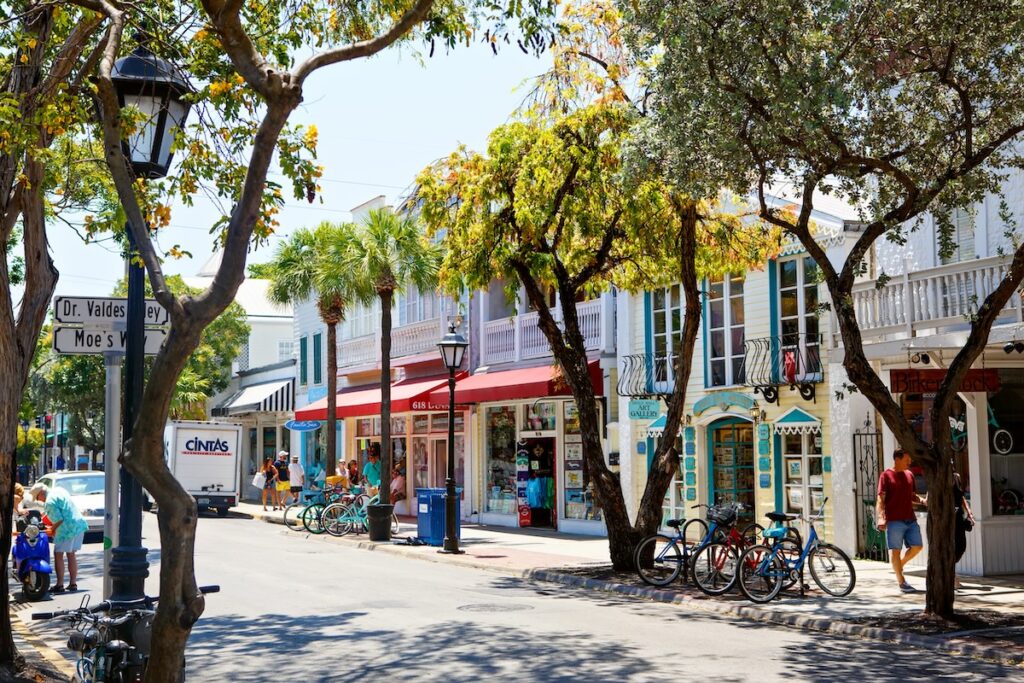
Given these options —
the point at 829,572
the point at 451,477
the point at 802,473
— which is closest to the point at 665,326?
the point at 802,473

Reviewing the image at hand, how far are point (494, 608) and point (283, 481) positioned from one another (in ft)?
79.0

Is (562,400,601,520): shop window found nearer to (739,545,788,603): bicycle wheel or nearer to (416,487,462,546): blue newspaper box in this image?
(416,487,462,546): blue newspaper box

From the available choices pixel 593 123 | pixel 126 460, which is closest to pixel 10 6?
pixel 126 460

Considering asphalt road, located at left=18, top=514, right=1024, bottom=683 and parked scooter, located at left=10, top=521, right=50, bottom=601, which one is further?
parked scooter, located at left=10, top=521, right=50, bottom=601

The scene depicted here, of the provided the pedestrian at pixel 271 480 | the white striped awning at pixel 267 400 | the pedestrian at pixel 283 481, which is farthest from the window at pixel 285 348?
the pedestrian at pixel 271 480

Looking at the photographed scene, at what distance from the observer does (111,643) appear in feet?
22.3

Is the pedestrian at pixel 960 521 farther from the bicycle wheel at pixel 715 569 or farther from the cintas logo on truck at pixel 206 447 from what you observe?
the cintas logo on truck at pixel 206 447

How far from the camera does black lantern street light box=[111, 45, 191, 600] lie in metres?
7.51

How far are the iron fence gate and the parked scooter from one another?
12183 mm

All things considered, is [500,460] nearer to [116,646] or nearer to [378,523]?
[378,523]

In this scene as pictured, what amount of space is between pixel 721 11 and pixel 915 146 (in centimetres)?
269

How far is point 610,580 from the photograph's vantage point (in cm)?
1678

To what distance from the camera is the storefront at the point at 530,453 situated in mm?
25594

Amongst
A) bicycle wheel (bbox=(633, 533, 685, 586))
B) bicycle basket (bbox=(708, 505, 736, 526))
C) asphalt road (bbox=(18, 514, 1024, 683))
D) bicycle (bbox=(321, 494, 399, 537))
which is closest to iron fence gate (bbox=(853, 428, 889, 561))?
bicycle wheel (bbox=(633, 533, 685, 586))
